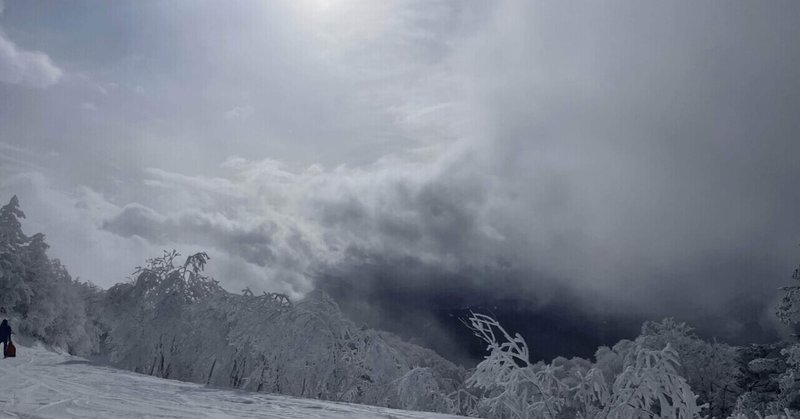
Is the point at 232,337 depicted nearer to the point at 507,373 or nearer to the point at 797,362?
the point at 507,373

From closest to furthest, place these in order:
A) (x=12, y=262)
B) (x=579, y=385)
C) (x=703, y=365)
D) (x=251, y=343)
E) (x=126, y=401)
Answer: (x=126, y=401) → (x=579, y=385) → (x=251, y=343) → (x=12, y=262) → (x=703, y=365)

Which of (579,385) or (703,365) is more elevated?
(703,365)

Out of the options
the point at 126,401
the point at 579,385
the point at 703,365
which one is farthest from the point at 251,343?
the point at 703,365

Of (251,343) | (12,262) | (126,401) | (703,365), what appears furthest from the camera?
(703,365)

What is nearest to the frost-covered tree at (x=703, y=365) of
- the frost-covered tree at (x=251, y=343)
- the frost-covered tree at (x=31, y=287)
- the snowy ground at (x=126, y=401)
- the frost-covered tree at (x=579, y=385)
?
the frost-covered tree at (x=251, y=343)

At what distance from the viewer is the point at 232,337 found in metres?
30.4

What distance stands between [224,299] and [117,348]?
31.1ft

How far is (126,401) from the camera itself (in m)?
11.0

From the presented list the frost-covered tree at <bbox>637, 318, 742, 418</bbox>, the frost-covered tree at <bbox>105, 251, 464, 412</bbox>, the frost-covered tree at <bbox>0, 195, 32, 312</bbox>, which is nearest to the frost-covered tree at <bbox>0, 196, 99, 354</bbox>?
the frost-covered tree at <bbox>0, 195, 32, 312</bbox>

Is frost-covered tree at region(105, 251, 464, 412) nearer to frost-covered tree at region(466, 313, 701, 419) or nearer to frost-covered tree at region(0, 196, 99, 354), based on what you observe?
frost-covered tree at region(0, 196, 99, 354)

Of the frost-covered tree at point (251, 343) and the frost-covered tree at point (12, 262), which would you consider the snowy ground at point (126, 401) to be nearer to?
the frost-covered tree at point (251, 343)

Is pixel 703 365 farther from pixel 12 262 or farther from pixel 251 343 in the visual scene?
pixel 12 262

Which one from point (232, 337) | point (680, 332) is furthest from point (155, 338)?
point (680, 332)

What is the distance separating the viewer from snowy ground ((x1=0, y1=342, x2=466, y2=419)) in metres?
9.62
